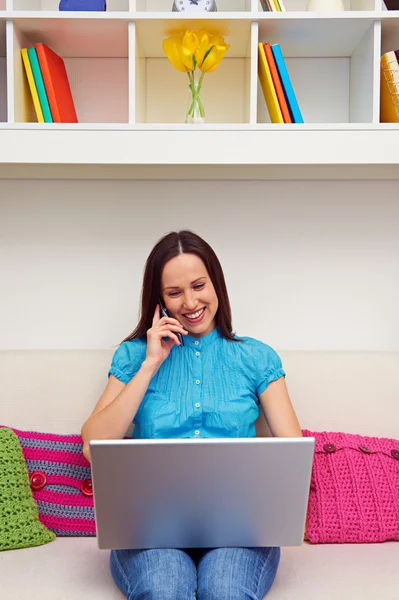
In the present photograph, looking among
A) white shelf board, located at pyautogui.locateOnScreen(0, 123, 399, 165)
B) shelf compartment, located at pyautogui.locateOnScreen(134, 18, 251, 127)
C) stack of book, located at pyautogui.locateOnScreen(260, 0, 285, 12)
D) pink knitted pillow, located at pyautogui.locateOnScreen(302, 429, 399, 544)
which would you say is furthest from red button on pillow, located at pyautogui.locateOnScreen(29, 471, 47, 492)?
stack of book, located at pyautogui.locateOnScreen(260, 0, 285, 12)

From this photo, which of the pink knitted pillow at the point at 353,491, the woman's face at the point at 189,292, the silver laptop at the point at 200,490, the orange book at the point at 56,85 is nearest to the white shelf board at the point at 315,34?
the orange book at the point at 56,85

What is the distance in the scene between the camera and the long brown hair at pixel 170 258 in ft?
5.35

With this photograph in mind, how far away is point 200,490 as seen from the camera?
1.18m

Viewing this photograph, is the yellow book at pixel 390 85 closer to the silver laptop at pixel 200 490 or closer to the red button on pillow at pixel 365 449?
the red button on pillow at pixel 365 449

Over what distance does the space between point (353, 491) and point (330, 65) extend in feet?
3.75

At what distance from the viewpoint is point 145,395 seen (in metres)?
1.61

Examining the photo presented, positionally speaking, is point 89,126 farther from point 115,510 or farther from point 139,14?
point 115,510

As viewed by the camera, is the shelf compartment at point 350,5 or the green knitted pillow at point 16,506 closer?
the green knitted pillow at point 16,506

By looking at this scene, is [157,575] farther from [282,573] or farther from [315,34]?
[315,34]

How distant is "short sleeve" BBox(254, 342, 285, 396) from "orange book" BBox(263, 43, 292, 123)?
0.57 meters

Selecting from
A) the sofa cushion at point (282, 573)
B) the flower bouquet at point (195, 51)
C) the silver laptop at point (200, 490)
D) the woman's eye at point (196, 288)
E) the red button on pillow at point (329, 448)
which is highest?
the flower bouquet at point (195, 51)

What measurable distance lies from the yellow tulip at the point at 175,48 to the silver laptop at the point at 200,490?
41.5 inches

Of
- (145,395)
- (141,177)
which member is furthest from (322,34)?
(145,395)

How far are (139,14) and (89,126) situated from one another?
290 millimetres
